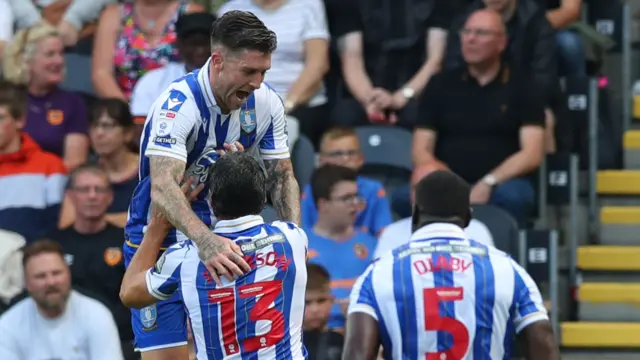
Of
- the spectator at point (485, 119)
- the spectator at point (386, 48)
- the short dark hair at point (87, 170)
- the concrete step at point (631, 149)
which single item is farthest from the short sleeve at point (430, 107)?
the short dark hair at point (87, 170)

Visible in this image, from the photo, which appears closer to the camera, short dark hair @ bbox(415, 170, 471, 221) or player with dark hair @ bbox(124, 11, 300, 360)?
player with dark hair @ bbox(124, 11, 300, 360)

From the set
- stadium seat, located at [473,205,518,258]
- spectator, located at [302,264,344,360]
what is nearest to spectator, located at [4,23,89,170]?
spectator, located at [302,264,344,360]

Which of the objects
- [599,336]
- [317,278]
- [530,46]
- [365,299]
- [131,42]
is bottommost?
[599,336]

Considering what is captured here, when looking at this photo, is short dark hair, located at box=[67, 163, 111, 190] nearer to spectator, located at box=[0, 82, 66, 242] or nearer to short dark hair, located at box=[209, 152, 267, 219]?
spectator, located at box=[0, 82, 66, 242]

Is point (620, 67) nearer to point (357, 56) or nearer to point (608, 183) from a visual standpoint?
point (608, 183)

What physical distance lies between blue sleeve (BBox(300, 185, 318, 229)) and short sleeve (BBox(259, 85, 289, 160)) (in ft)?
9.10

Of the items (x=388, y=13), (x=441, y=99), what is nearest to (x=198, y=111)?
(x=441, y=99)

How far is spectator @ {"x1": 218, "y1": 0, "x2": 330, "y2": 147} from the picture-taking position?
9.39 metres

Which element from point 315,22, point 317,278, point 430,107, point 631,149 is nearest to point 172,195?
point 317,278

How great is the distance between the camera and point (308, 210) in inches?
340

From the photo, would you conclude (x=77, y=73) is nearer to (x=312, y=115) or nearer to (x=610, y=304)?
(x=312, y=115)

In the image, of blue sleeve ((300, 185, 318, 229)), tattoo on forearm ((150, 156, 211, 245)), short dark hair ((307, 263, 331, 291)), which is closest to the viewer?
tattoo on forearm ((150, 156, 211, 245))

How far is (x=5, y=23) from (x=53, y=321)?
2.83 meters

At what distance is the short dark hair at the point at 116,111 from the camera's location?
8.77 m
